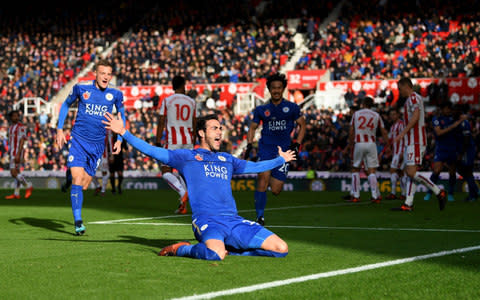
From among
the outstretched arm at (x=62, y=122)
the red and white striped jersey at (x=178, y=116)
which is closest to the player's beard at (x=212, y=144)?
the outstretched arm at (x=62, y=122)

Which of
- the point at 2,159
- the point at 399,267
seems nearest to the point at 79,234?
the point at 399,267

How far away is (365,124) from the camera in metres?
17.0

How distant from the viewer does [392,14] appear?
33906mm

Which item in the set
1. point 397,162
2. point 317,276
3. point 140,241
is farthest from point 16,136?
point 317,276

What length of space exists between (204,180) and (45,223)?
509cm

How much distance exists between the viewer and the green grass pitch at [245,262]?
15.7 ft

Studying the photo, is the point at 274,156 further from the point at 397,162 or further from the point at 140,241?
the point at 397,162

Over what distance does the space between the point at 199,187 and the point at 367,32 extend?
2769 centimetres

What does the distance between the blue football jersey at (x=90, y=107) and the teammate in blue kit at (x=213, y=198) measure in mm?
2599

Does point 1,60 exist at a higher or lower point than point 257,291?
higher

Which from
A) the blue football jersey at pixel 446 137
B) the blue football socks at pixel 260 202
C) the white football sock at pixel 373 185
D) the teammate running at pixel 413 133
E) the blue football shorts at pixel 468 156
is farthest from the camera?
the blue football shorts at pixel 468 156

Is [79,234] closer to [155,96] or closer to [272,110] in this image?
[272,110]

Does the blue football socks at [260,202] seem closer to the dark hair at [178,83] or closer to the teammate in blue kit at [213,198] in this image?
the teammate in blue kit at [213,198]

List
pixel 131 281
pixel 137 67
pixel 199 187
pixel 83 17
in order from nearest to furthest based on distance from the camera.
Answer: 1. pixel 131 281
2. pixel 199 187
3. pixel 137 67
4. pixel 83 17
